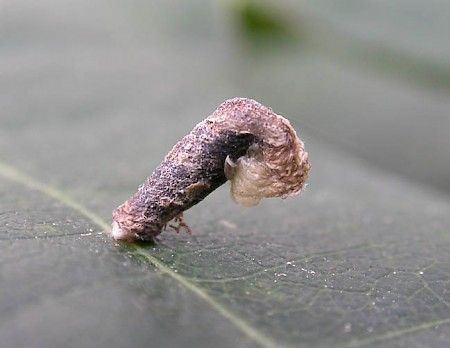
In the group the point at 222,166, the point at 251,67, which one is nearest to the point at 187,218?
the point at 222,166

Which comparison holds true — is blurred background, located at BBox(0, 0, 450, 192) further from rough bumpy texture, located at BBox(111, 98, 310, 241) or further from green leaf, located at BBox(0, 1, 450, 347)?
rough bumpy texture, located at BBox(111, 98, 310, 241)

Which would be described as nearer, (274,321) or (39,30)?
(274,321)

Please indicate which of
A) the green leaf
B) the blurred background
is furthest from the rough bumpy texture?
the blurred background

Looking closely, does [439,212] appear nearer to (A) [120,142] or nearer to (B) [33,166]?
(A) [120,142]

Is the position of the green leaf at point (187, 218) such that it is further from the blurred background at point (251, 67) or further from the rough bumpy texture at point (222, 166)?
the rough bumpy texture at point (222, 166)

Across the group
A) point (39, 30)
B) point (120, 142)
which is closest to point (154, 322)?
point (120, 142)

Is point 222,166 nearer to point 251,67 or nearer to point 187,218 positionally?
point 187,218
